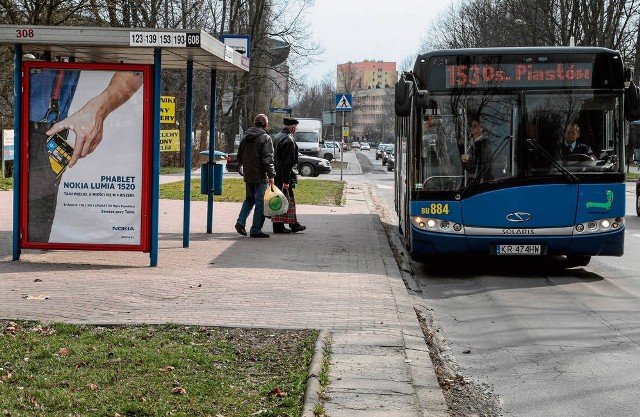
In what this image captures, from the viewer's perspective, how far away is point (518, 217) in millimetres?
12234

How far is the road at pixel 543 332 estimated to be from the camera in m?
6.55

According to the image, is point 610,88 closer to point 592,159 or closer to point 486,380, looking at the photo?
point 592,159

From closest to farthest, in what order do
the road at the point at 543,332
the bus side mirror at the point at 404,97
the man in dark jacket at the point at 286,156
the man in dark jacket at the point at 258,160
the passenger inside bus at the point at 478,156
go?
the road at the point at 543,332 → the bus side mirror at the point at 404,97 → the passenger inside bus at the point at 478,156 → the man in dark jacket at the point at 258,160 → the man in dark jacket at the point at 286,156

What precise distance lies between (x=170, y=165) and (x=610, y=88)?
37.5 meters

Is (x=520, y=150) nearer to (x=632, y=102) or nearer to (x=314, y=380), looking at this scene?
(x=632, y=102)

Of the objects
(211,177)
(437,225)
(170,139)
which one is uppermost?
(170,139)

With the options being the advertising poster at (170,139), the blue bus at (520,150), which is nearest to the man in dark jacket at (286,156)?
the blue bus at (520,150)

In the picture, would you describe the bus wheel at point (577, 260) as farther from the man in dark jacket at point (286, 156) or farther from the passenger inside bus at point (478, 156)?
the man in dark jacket at point (286, 156)

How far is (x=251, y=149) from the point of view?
1532 cm

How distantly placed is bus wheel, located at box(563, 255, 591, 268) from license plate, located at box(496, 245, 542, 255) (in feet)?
3.77

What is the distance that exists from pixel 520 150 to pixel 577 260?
2137mm

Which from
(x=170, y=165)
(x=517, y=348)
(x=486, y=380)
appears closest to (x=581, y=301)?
(x=517, y=348)

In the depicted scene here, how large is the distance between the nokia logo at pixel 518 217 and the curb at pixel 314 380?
17.5 feet

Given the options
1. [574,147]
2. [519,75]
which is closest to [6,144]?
[519,75]
